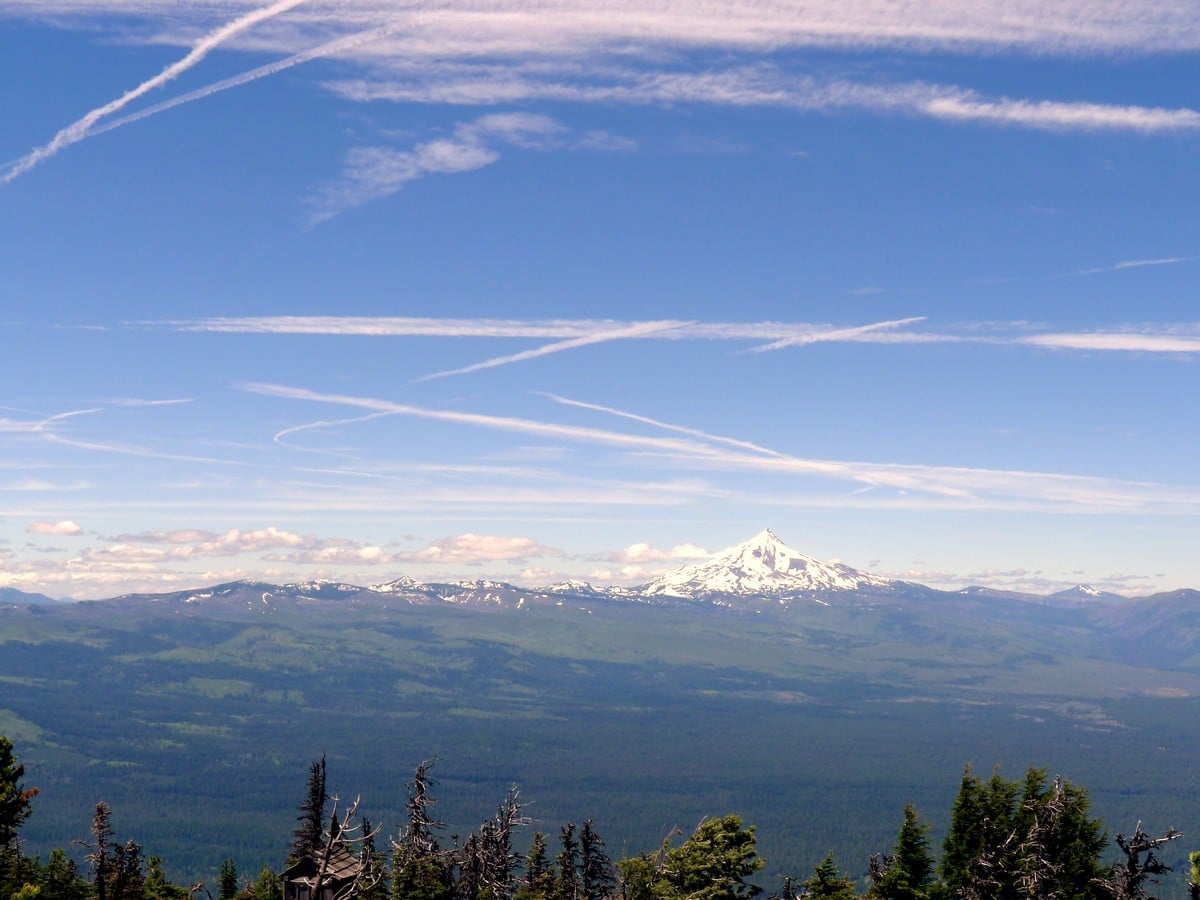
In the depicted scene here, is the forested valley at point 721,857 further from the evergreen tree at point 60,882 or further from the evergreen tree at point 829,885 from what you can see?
the evergreen tree at point 60,882

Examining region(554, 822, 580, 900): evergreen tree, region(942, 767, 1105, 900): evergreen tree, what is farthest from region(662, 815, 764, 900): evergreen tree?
region(942, 767, 1105, 900): evergreen tree

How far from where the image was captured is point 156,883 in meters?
89.4

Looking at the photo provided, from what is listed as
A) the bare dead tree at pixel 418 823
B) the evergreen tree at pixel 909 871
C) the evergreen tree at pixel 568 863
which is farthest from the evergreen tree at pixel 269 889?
the evergreen tree at pixel 909 871

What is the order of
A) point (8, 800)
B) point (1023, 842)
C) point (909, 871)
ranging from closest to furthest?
point (8, 800) < point (1023, 842) < point (909, 871)

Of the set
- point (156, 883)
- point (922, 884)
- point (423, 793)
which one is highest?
point (423, 793)

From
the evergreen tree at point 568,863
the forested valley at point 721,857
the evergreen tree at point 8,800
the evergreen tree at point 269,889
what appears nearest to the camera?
the evergreen tree at point 8,800

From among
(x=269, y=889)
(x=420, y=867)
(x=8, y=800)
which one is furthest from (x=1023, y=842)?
(x=8, y=800)

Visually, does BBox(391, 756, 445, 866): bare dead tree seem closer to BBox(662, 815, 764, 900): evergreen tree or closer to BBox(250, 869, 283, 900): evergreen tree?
BBox(662, 815, 764, 900): evergreen tree

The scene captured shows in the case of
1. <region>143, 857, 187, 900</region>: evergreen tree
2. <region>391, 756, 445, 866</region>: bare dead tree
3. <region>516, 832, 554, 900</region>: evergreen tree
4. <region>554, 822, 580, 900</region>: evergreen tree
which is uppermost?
<region>391, 756, 445, 866</region>: bare dead tree

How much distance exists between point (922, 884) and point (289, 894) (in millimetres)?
39676

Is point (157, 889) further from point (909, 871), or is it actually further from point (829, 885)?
point (909, 871)

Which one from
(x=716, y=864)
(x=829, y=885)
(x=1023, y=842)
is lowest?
(x=829, y=885)

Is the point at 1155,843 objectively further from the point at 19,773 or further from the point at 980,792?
the point at 19,773

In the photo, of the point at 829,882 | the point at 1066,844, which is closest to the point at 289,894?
the point at 829,882
